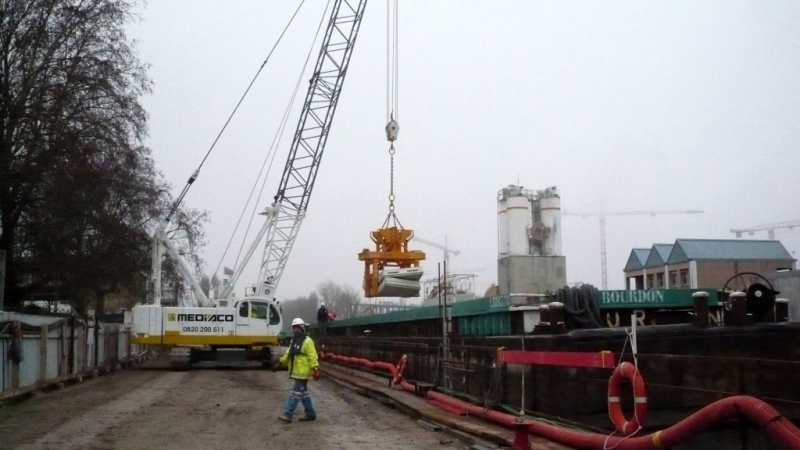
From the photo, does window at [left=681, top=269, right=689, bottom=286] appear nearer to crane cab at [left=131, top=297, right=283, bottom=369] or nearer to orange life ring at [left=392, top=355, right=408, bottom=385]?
crane cab at [left=131, top=297, right=283, bottom=369]

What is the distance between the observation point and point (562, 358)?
1093cm

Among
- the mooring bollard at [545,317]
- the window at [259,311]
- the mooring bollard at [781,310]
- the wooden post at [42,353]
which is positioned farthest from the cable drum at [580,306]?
the window at [259,311]

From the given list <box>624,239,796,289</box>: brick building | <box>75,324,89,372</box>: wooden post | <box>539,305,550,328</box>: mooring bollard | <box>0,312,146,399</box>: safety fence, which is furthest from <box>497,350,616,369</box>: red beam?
<box>624,239,796,289</box>: brick building

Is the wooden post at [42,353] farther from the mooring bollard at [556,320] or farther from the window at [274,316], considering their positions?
the mooring bollard at [556,320]

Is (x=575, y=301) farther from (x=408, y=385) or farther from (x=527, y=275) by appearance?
(x=527, y=275)

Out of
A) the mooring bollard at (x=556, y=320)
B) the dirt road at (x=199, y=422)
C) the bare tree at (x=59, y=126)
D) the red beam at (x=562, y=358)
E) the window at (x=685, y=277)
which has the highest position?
the bare tree at (x=59, y=126)

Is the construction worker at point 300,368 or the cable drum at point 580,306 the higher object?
the cable drum at point 580,306

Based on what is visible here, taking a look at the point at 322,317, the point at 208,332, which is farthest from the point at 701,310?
the point at 322,317

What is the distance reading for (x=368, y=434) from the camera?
1309 centimetres

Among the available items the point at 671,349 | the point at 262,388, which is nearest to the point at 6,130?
the point at 262,388

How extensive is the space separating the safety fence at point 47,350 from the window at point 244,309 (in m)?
4.99

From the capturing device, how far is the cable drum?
732 inches

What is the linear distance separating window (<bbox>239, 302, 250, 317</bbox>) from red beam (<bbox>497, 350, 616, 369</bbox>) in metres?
21.6

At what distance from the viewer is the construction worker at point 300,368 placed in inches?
562
